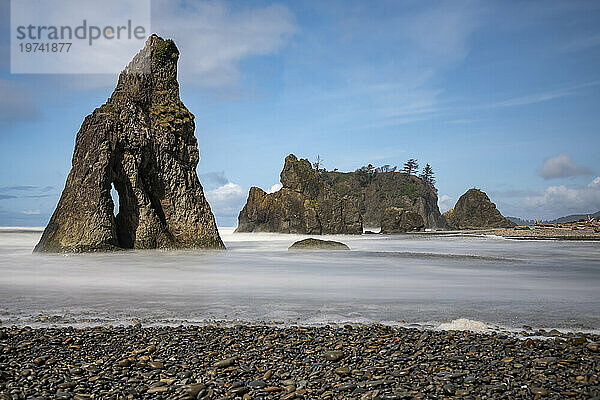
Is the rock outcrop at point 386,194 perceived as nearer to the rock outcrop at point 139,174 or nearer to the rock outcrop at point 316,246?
the rock outcrop at point 316,246

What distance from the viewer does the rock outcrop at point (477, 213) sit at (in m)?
64.1

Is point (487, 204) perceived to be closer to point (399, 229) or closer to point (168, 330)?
point (399, 229)

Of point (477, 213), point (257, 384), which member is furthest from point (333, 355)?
point (477, 213)

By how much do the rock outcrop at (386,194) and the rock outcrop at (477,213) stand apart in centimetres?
1461

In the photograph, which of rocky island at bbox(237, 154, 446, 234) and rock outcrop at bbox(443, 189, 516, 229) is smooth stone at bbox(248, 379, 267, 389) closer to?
rocky island at bbox(237, 154, 446, 234)

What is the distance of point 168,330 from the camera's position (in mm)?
5152

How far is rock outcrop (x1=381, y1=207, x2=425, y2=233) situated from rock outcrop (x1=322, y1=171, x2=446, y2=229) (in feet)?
98.9

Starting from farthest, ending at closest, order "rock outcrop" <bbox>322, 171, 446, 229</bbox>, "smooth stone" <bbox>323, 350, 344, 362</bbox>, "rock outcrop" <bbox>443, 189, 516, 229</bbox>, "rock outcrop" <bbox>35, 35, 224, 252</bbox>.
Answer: "rock outcrop" <bbox>322, 171, 446, 229</bbox> → "rock outcrop" <bbox>443, 189, 516, 229</bbox> → "rock outcrop" <bbox>35, 35, 224, 252</bbox> → "smooth stone" <bbox>323, 350, 344, 362</bbox>

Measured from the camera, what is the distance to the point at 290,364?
415cm

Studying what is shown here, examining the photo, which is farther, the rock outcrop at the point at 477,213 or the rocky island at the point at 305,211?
the rock outcrop at the point at 477,213

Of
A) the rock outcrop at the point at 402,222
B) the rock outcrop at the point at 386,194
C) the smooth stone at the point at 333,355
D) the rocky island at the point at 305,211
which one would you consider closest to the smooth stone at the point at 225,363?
the smooth stone at the point at 333,355

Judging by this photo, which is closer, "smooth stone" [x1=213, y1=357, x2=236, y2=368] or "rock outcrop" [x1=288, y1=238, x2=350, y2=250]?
"smooth stone" [x1=213, y1=357, x2=236, y2=368]

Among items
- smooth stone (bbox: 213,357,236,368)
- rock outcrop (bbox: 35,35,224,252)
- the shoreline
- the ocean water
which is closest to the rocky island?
rock outcrop (bbox: 35,35,224,252)

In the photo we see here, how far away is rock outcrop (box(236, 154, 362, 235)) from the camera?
4959 cm
